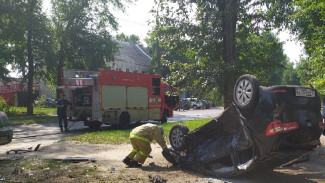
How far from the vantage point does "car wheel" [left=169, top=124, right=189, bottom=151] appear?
6.80 metres

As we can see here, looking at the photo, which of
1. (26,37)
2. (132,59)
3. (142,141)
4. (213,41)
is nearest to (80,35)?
(26,37)

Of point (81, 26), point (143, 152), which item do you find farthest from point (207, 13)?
point (81, 26)

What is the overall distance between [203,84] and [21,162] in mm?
5690

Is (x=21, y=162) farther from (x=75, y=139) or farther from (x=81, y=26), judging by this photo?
(x=81, y=26)

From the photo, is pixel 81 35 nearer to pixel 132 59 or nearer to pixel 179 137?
pixel 179 137

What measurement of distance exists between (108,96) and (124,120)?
66.9 inches

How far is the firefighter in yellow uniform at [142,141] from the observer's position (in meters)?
6.86

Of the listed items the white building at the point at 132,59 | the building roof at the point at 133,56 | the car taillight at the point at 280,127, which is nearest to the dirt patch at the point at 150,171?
the car taillight at the point at 280,127

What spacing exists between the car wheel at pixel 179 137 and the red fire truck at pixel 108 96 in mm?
6280

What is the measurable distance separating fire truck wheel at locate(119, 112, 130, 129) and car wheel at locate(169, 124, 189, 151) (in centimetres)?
891

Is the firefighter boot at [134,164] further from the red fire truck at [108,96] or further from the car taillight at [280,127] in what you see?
the red fire truck at [108,96]

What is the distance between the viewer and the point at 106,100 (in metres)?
14.8

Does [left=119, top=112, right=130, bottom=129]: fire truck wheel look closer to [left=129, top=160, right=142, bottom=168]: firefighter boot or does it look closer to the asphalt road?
the asphalt road

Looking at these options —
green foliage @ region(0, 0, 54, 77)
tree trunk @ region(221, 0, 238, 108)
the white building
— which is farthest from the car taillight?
the white building
